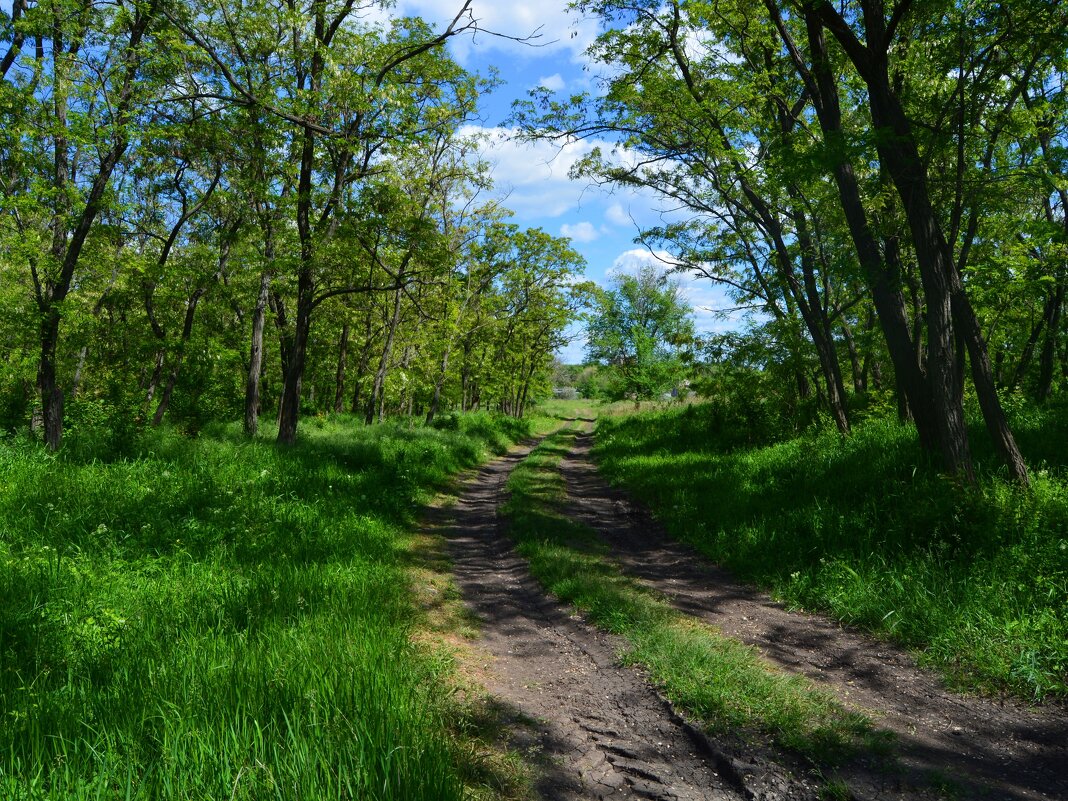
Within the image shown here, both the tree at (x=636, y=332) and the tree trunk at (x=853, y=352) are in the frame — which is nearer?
the tree trunk at (x=853, y=352)

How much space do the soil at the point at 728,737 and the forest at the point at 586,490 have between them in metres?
0.03

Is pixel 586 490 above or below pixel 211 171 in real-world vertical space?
below

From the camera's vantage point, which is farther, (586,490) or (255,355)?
→ (255,355)

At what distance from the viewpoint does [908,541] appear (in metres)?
6.43

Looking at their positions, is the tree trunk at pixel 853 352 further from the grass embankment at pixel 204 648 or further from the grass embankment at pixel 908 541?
the grass embankment at pixel 204 648

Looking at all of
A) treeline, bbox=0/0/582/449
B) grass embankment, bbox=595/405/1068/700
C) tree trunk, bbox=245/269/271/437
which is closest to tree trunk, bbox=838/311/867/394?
grass embankment, bbox=595/405/1068/700

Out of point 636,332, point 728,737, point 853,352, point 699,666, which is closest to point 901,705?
point 699,666

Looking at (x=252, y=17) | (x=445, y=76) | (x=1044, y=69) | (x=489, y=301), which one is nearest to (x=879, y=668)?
(x=1044, y=69)

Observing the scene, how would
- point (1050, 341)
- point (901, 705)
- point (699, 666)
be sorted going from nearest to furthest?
point (901, 705) < point (699, 666) < point (1050, 341)

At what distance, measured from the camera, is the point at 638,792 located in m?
3.04

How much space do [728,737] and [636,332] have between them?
3373 centimetres

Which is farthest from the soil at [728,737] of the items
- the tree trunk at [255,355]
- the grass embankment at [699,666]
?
the tree trunk at [255,355]

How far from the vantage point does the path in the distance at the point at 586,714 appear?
3.08 meters

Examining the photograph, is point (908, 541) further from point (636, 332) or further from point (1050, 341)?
point (636, 332)
